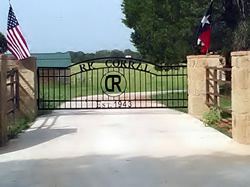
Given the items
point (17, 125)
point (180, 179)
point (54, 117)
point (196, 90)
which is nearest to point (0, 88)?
point (17, 125)

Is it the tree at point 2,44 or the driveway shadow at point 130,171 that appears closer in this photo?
the driveway shadow at point 130,171

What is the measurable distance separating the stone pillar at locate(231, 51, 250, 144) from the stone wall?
612 centimetres

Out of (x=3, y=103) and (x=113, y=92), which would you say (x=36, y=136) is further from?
(x=113, y=92)

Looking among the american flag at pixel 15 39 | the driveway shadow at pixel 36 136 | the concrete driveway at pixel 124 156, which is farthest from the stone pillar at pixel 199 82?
the american flag at pixel 15 39

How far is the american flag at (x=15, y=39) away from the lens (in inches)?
514

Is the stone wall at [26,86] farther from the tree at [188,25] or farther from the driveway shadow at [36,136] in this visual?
the tree at [188,25]

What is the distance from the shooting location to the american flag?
1305 centimetres

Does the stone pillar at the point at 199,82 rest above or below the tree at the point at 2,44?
below

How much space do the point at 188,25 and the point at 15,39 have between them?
19.6 feet

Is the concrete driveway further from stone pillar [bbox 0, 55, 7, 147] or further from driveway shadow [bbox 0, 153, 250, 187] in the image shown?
stone pillar [bbox 0, 55, 7, 147]

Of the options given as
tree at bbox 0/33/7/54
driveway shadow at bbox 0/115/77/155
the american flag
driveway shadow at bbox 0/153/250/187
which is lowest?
driveway shadow at bbox 0/153/250/187

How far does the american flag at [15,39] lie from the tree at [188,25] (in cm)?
570

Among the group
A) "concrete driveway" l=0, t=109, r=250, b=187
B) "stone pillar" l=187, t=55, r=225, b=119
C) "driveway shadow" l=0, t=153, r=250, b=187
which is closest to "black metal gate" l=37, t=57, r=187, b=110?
"stone pillar" l=187, t=55, r=225, b=119

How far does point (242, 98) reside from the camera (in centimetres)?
906
